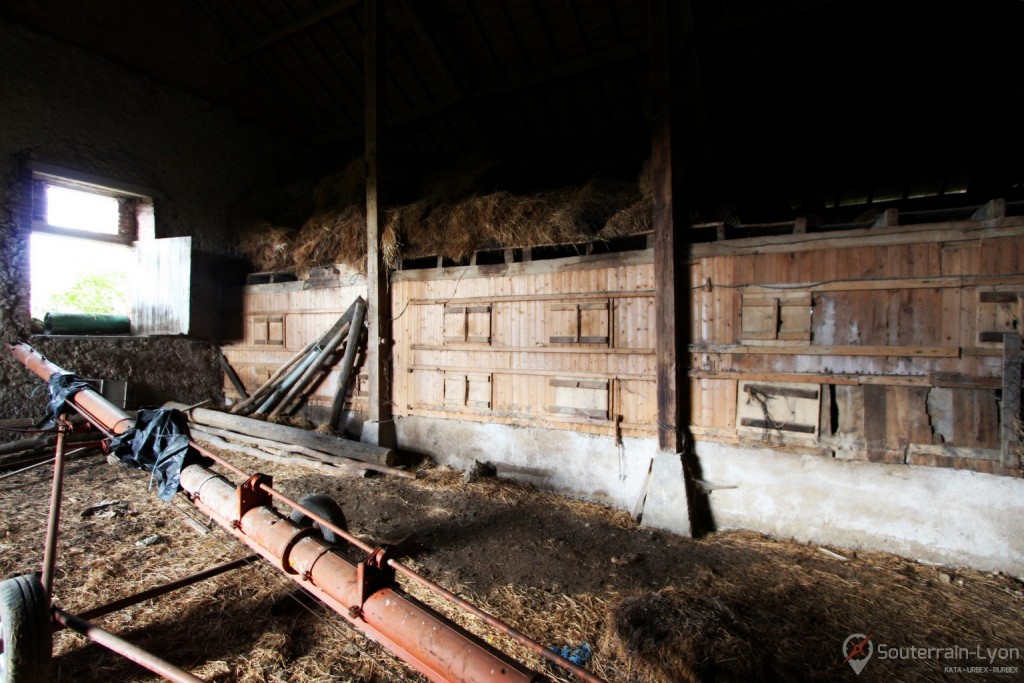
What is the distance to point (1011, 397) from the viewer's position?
4285 millimetres

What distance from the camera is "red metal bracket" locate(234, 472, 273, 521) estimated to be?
274 centimetres

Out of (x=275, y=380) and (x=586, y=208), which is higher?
(x=586, y=208)

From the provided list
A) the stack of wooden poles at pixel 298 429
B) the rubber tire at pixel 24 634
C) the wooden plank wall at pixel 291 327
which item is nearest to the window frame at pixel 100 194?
the wooden plank wall at pixel 291 327

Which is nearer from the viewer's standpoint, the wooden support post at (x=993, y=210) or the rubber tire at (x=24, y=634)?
the rubber tire at (x=24, y=634)

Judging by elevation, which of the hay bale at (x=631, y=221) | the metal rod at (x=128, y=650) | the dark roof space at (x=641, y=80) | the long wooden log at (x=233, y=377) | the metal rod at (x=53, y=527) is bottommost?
the metal rod at (x=128, y=650)

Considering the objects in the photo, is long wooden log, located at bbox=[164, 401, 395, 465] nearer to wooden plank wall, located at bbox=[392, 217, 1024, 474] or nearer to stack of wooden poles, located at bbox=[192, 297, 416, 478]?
stack of wooden poles, located at bbox=[192, 297, 416, 478]

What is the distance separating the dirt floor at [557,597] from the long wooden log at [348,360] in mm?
2404

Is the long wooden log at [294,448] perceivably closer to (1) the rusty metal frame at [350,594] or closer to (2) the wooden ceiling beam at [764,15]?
(1) the rusty metal frame at [350,594]

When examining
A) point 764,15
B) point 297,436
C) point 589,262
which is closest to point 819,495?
point 589,262

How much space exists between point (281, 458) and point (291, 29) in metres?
7.73

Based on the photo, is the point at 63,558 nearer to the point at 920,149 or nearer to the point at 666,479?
the point at 666,479

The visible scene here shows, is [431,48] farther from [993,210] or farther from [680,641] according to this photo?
[680,641]

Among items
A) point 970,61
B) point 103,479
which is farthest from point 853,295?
point 103,479

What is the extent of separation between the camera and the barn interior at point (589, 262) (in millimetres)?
4512
